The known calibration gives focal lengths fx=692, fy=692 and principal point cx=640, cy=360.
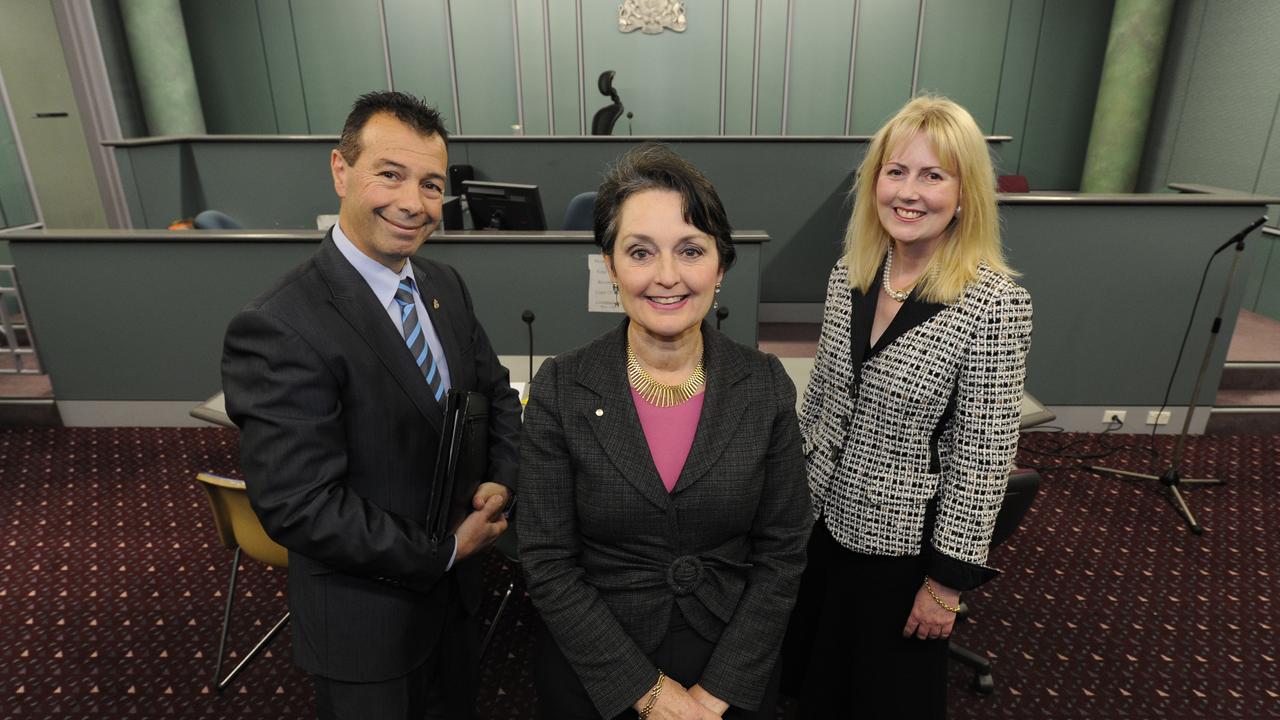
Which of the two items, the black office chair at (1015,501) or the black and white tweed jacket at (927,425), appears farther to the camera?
the black office chair at (1015,501)

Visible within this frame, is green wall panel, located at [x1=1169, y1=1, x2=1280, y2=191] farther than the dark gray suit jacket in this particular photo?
Yes

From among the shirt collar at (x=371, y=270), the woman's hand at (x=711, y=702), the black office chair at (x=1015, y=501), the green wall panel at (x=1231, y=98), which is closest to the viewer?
the woman's hand at (x=711, y=702)

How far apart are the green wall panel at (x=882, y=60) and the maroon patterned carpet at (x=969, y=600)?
4.47 m

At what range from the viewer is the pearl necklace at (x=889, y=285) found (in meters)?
1.42

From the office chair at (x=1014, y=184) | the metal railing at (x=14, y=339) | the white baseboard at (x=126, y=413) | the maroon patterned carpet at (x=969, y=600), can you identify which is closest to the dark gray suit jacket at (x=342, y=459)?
the maroon patterned carpet at (x=969, y=600)

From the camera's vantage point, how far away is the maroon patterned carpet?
2.12m

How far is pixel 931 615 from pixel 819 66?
6.43m

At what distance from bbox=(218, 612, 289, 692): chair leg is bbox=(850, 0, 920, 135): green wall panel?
21.3 ft

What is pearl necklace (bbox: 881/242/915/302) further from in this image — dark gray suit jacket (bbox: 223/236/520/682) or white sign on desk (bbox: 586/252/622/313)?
white sign on desk (bbox: 586/252/622/313)

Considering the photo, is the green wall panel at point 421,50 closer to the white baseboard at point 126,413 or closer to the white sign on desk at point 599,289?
the white baseboard at point 126,413

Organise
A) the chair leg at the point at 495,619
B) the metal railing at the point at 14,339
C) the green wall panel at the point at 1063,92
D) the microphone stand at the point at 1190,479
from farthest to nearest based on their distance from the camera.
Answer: the green wall panel at the point at 1063,92, the metal railing at the point at 14,339, the microphone stand at the point at 1190,479, the chair leg at the point at 495,619

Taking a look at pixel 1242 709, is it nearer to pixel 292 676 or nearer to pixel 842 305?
pixel 842 305

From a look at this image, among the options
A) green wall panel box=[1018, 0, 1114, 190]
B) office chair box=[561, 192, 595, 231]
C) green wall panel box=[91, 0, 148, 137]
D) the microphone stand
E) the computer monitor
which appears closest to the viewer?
the microphone stand

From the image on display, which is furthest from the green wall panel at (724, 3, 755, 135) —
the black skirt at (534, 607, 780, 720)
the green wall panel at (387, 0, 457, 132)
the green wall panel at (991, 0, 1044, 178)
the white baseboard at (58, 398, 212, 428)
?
the black skirt at (534, 607, 780, 720)
